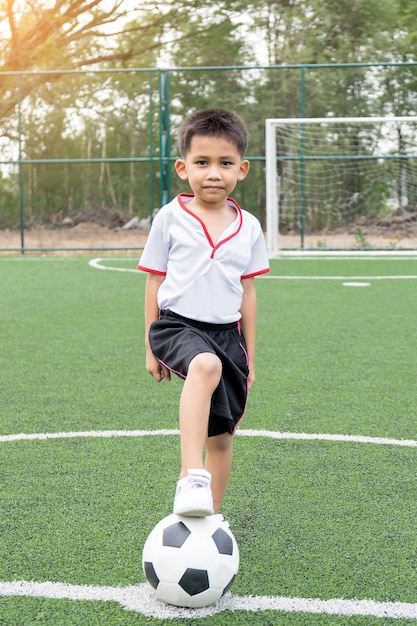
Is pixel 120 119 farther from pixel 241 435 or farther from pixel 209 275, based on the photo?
pixel 209 275

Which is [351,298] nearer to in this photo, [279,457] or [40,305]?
[40,305]

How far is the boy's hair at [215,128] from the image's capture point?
9.21ft

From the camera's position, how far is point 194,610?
2412 millimetres

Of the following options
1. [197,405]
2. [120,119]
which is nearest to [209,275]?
[197,405]

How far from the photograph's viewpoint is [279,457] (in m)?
3.79

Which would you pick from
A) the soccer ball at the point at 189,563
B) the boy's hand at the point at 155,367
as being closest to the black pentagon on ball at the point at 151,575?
the soccer ball at the point at 189,563

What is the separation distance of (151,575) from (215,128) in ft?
4.28

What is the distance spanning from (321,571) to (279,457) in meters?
1.18

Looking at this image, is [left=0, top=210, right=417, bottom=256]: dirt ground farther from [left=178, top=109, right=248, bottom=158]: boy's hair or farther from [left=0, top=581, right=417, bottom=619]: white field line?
[left=0, top=581, right=417, bottom=619]: white field line

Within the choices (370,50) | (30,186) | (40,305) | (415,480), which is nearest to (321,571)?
(415,480)

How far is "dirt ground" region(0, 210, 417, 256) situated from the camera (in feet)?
53.6

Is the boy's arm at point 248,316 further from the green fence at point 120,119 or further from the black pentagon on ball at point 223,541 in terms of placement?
the green fence at point 120,119

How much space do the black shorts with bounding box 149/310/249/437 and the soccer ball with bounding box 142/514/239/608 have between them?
388mm

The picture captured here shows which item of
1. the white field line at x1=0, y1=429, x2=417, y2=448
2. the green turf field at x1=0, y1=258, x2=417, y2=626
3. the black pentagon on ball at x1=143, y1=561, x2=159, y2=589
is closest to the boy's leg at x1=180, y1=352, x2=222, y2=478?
the black pentagon on ball at x1=143, y1=561, x2=159, y2=589
